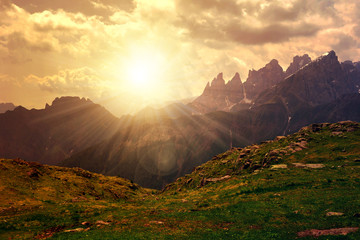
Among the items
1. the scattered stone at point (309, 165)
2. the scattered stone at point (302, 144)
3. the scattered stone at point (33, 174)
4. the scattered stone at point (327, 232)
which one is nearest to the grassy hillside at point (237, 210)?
the scattered stone at point (327, 232)

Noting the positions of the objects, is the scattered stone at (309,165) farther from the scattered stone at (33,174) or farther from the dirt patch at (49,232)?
the scattered stone at (33,174)

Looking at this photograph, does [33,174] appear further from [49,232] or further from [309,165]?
[309,165]

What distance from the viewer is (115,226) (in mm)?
27125

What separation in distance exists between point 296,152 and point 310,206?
1309 inches

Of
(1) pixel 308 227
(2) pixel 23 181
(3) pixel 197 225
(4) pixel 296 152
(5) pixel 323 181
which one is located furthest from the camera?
(4) pixel 296 152

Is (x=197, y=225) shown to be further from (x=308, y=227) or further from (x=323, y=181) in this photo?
(x=323, y=181)

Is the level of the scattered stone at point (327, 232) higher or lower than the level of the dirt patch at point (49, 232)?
higher

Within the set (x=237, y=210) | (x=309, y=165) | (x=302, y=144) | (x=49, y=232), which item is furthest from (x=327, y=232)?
(x=302, y=144)

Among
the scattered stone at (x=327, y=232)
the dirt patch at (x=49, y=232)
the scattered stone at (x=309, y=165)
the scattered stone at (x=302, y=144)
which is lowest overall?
the dirt patch at (x=49, y=232)

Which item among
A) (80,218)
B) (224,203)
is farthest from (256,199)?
(80,218)

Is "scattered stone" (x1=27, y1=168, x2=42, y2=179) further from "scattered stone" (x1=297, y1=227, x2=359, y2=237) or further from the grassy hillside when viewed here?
"scattered stone" (x1=297, y1=227, x2=359, y2=237)

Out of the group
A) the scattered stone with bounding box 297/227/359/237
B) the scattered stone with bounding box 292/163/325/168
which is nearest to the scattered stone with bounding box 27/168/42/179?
the scattered stone with bounding box 297/227/359/237

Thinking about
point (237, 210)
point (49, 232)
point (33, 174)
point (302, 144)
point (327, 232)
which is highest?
point (302, 144)

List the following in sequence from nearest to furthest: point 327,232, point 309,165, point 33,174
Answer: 1. point 327,232
2. point 309,165
3. point 33,174
